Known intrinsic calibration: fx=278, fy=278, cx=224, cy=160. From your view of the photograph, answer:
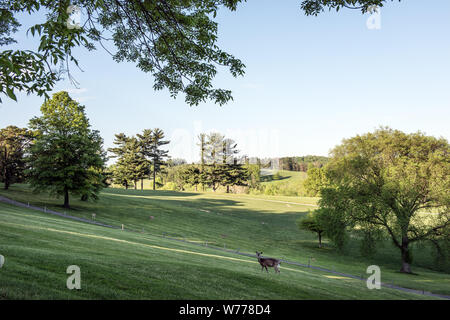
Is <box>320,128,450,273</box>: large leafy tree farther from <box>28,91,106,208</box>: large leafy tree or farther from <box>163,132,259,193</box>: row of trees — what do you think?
<box>163,132,259,193</box>: row of trees

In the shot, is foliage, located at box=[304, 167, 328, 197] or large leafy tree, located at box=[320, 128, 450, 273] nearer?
large leafy tree, located at box=[320, 128, 450, 273]

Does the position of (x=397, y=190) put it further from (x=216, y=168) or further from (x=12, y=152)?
(x=216, y=168)

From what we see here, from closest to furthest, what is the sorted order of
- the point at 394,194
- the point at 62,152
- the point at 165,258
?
the point at 165,258, the point at 394,194, the point at 62,152

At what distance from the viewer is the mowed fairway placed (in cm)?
713

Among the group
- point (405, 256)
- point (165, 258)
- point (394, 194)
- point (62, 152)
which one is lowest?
point (405, 256)

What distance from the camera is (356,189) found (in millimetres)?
31172

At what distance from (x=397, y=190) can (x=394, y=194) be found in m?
0.51

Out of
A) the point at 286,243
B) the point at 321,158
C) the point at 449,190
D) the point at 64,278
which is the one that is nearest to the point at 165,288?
the point at 64,278

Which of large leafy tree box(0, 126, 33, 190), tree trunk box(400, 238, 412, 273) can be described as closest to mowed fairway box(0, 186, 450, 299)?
tree trunk box(400, 238, 412, 273)

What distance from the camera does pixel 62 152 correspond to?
3616 centimetres

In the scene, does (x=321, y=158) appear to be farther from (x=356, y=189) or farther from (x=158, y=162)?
(x=356, y=189)

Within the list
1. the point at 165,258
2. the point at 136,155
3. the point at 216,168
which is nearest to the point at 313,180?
the point at 216,168

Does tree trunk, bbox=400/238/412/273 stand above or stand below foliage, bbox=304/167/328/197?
below

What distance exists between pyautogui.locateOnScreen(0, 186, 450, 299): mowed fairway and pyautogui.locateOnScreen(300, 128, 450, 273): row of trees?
3913mm
